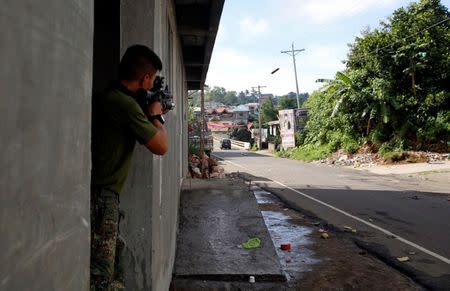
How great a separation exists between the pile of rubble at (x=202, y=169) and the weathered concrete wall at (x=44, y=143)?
11783 millimetres

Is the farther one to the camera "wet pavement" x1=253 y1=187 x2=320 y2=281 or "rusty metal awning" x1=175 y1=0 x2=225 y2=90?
"rusty metal awning" x1=175 y1=0 x2=225 y2=90

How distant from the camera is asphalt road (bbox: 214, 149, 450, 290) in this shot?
21.2 ft

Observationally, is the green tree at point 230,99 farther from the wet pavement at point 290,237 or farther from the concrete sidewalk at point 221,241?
the concrete sidewalk at point 221,241

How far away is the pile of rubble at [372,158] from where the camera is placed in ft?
76.6

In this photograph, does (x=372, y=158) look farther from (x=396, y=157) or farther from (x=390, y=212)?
(x=390, y=212)

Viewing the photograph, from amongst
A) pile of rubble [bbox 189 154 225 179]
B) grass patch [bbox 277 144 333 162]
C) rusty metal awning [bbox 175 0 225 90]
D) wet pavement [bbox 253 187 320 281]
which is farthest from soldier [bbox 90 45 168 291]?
grass patch [bbox 277 144 333 162]

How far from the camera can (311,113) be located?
121 ft

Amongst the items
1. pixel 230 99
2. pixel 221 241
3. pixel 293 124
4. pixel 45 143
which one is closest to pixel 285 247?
pixel 221 241

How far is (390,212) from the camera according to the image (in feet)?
32.6

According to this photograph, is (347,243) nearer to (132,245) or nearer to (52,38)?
(132,245)

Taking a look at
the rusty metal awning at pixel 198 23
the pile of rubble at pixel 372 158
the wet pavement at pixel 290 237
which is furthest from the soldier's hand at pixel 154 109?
the pile of rubble at pixel 372 158

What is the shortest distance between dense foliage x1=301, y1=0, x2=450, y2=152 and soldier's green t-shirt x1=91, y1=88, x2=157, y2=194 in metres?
24.6

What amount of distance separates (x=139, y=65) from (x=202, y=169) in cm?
1172

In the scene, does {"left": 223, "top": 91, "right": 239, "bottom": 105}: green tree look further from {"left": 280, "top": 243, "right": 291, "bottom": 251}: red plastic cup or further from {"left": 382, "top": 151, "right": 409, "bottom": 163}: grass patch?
{"left": 280, "top": 243, "right": 291, "bottom": 251}: red plastic cup
